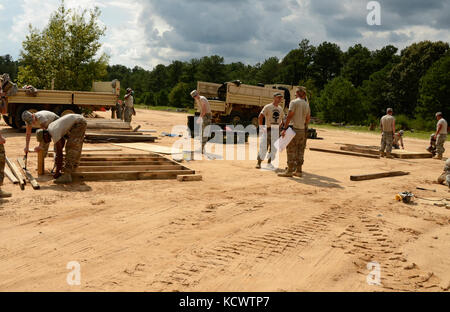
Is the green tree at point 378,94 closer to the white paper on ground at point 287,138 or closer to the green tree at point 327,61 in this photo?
the green tree at point 327,61

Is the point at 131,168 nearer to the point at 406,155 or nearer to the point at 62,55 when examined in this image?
the point at 406,155

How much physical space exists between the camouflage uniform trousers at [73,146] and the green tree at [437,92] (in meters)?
36.4

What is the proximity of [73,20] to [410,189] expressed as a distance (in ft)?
80.3

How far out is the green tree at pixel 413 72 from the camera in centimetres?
4528

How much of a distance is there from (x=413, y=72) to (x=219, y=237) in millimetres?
48586

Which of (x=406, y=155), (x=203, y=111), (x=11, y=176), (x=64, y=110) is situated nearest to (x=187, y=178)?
(x=11, y=176)

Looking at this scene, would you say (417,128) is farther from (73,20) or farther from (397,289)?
(397,289)

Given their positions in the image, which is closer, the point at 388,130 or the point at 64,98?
the point at 388,130

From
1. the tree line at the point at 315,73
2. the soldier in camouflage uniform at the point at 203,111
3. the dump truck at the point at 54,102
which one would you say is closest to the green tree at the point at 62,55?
the tree line at the point at 315,73

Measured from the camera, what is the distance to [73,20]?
25500 millimetres

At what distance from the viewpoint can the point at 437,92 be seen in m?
35.8

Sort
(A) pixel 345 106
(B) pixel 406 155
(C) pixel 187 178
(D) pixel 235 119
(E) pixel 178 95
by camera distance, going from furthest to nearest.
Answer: (E) pixel 178 95 < (A) pixel 345 106 < (D) pixel 235 119 < (B) pixel 406 155 < (C) pixel 187 178

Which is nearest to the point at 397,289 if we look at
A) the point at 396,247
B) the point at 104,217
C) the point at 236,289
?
the point at 396,247

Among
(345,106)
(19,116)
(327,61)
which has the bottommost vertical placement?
(19,116)
